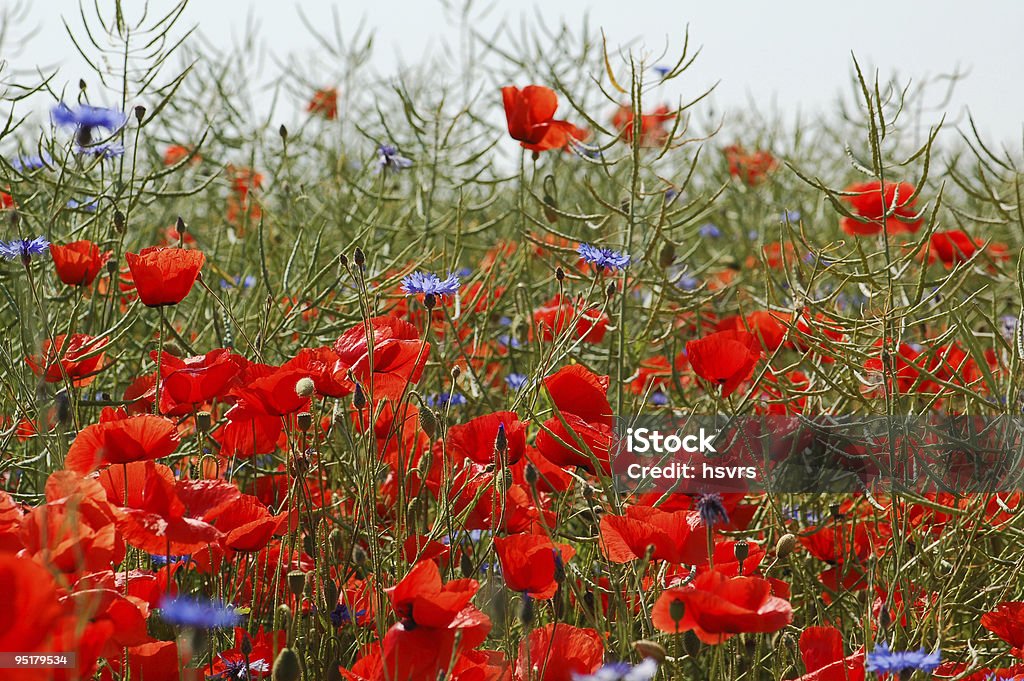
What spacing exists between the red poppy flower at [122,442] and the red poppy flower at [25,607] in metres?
0.31

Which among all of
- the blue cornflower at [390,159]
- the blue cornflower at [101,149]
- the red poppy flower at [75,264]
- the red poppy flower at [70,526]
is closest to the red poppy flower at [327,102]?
the blue cornflower at [390,159]

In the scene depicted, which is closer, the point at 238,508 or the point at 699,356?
the point at 238,508

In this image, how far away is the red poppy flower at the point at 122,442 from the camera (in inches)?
32.1

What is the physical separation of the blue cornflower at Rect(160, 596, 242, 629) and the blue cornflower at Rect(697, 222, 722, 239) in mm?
2463

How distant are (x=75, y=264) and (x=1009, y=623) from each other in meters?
1.06

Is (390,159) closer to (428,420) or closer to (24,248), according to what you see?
(24,248)

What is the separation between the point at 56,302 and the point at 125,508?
80 centimetres

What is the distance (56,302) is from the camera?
4.80 ft

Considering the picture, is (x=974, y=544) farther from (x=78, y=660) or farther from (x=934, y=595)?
(x=78, y=660)

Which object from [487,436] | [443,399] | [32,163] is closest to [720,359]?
[487,436]

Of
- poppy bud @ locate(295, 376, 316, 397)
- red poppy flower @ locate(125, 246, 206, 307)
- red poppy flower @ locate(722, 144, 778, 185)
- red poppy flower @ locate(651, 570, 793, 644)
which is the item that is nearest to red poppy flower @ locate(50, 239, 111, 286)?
red poppy flower @ locate(125, 246, 206, 307)

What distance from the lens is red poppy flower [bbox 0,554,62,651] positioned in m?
0.49

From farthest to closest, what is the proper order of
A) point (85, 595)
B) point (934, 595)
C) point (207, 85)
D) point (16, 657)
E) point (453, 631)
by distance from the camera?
point (207, 85) → point (934, 595) → point (453, 631) → point (85, 595) → point (16, 657)

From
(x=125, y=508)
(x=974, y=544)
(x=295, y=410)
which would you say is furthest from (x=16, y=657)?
(x=974, y=544)
